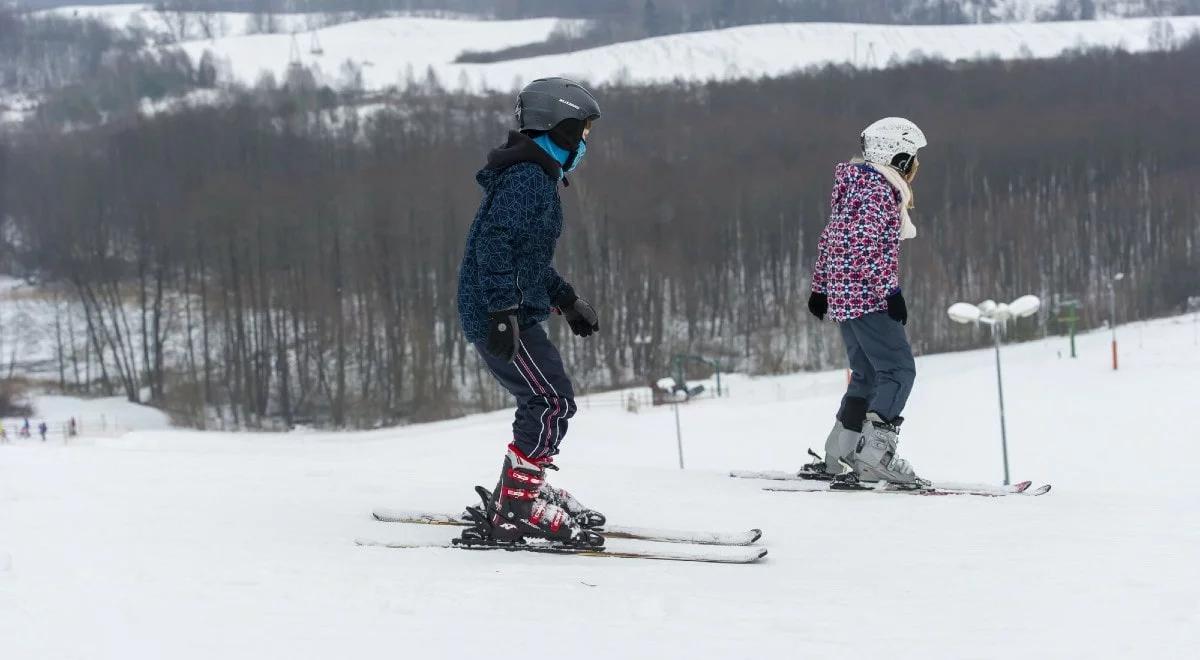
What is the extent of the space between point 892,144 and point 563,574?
9.83 ft

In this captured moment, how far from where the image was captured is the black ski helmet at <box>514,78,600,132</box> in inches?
163

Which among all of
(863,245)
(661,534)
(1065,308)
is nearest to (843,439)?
(863,245)

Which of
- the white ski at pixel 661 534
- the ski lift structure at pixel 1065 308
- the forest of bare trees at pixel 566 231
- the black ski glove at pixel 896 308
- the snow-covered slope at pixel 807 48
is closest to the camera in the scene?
the white ski at pixel 661 534

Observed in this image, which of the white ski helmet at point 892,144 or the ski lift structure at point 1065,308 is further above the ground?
the white ski helmet at point 892,144

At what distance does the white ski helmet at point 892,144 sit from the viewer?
5.55m

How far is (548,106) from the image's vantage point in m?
4.14

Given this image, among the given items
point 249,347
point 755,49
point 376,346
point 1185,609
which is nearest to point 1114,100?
point 755,49

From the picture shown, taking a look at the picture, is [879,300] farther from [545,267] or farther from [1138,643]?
[1138,643]

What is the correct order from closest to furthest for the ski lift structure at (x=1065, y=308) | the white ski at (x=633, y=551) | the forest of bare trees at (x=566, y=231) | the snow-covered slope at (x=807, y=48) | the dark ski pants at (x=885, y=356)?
the white ski at (x=633, y=551)
the dark ski pants at (x=885, y=356)
the ski lift structure at (x=1065, y=308)
the forest of bare trees at (x=566, y=231)
the snow-covered slope at (x=807, y=48)

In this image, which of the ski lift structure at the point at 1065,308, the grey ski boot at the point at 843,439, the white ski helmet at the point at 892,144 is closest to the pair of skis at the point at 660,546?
the grey ski boot at the point at 843,439

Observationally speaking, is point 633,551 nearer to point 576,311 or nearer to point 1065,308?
point 576,311

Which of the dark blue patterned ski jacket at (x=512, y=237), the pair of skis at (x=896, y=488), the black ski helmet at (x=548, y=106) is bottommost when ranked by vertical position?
the pair of skis at (x=896, y=488)

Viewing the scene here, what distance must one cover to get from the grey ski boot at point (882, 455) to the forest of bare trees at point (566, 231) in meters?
37.1

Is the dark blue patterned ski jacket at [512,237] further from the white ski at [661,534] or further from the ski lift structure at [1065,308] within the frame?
the ski lift structure at [1065,308]
